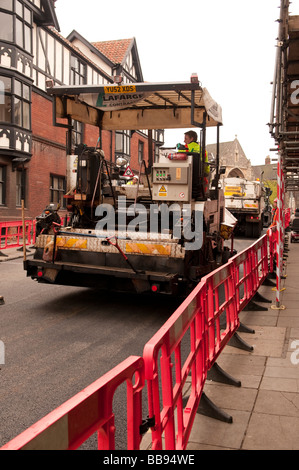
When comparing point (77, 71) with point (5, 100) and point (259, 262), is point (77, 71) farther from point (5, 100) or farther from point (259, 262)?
point (259, 262)

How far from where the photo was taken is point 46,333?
19.9ft

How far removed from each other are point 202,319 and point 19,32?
783 inches

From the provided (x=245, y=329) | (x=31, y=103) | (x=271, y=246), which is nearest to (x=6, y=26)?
(x=31, y=103)

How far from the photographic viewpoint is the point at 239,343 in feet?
18.0

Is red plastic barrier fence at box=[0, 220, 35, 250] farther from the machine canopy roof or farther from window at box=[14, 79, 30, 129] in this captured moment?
the machine canopy roof

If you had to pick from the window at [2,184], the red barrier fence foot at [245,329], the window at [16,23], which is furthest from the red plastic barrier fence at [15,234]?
the red barrier fence foot at [245,329]

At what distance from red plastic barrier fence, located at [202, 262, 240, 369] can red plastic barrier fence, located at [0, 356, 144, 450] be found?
200 centimetres

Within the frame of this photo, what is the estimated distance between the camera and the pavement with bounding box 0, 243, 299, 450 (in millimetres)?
3289

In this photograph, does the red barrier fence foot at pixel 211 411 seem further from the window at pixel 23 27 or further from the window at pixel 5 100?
the window at pixel 23 27
